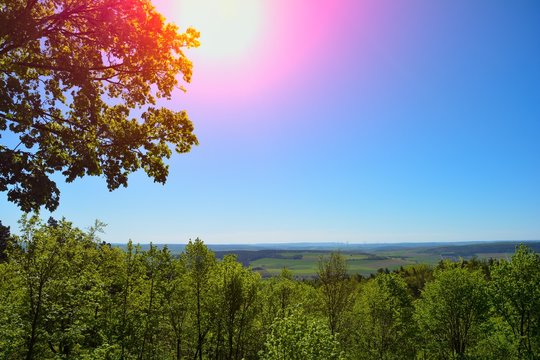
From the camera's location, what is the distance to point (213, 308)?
44.5 metres

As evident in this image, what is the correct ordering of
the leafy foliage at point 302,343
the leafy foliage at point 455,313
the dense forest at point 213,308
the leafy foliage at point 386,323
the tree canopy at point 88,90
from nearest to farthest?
the tree canopy at point 88,90 → the leafy foliage at point 302,343 → the dense forest at point 213,308 → the leafy foliage at point 455,313 → the leafy foliage at point 386,323

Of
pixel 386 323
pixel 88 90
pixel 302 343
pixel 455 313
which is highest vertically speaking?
pixel 88 90

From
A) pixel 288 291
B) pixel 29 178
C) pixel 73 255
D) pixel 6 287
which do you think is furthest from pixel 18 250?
pixel 288 291

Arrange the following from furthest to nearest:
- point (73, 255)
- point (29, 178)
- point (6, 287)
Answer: point (6, 287)
point (73, 255)
point (29, 178)

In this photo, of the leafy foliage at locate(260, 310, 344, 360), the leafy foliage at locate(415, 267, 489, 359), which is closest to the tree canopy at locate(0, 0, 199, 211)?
the leafy foliage at locate(260, 310, 344, 360)

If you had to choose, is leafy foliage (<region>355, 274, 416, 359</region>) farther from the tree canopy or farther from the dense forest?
the tree canopy

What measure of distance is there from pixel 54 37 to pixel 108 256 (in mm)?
35485

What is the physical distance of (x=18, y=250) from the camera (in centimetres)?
2833

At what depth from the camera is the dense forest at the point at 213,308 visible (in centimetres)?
2822

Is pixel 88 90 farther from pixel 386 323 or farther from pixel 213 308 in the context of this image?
pixel 386 323

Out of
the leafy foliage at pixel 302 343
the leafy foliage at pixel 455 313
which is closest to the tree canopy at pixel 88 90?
the leafy foliage at pixel 302 343

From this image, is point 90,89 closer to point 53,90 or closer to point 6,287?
point 53,90

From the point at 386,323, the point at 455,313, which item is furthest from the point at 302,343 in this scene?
the point at 386,323

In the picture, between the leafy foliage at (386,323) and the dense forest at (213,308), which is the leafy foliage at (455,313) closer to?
the dense forest at (213,308)
